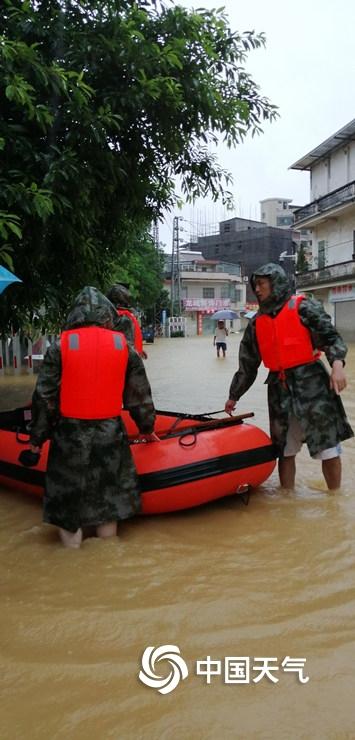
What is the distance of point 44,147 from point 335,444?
3.35m

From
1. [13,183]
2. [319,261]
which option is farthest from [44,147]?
[319,261]

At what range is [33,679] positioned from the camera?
2.20 metres

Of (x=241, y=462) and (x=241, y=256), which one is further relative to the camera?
(x=241, y=256)

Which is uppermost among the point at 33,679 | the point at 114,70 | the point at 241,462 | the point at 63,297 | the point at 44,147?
the point at 114,70

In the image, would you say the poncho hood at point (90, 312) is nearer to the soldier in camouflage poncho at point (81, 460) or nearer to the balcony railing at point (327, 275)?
the soldier in camouflage poncho at point (81, 460)

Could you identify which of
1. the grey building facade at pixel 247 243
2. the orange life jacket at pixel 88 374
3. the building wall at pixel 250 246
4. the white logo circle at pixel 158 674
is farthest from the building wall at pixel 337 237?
the white logo circle at pixel 158 674

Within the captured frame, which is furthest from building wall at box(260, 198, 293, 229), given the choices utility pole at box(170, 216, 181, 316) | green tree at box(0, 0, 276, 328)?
green tree at box(0, 0, 276, 328)

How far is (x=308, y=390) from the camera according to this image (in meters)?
3.99

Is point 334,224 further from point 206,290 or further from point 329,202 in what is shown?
point 206,290

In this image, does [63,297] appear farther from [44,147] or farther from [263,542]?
[263,542]

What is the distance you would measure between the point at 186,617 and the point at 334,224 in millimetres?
29454

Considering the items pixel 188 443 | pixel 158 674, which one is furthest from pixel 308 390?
pixel 158 674

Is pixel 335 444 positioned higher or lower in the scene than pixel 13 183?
lower

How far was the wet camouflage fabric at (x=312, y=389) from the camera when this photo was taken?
3.91 metres
